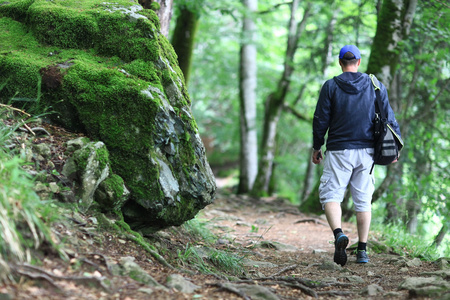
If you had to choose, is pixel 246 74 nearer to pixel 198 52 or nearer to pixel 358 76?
pixel 198 52

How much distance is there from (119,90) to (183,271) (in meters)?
1.58

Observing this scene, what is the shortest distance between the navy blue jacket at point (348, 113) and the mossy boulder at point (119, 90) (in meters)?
1.44

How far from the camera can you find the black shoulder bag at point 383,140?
4.30 m

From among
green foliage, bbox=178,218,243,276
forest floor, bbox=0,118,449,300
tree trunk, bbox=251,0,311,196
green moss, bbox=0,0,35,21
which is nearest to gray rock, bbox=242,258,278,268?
forest floor, bbox=0,118,449,300

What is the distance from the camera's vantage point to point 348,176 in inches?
175

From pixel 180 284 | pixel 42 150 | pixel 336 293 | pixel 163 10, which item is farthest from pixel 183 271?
pixel 163 10

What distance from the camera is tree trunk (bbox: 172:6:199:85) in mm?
8383

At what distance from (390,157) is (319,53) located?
6.85 metres

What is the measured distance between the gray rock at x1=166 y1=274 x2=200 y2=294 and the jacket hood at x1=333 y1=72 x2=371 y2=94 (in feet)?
8.96

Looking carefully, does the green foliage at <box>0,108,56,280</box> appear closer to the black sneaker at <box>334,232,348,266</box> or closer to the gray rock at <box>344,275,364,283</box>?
the gray rock at <box>344,275,364,283</box>

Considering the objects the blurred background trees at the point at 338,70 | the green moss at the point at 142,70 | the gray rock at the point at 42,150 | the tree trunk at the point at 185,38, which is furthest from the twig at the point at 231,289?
the tree trunk at the point at 185,38

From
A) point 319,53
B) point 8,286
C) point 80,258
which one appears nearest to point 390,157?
point 80,258

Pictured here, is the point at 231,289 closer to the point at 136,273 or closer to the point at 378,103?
the point at 136,273

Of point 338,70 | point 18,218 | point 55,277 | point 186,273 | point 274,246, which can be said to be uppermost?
point 338,70
